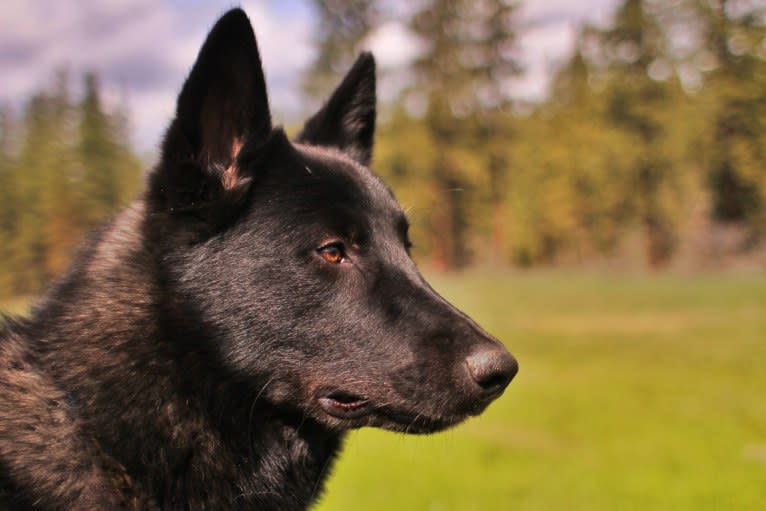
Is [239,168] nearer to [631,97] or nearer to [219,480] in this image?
[219,480]

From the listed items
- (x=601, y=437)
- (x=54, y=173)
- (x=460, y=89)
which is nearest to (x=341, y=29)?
(x=460, y=89)

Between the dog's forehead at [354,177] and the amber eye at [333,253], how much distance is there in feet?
0.83

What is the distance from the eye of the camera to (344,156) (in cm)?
321

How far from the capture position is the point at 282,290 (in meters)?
2.53

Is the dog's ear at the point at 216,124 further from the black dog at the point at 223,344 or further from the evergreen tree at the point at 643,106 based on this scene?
the evergreen tree at the point at 643,106

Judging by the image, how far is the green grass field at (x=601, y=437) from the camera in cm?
534

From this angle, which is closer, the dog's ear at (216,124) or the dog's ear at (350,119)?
the dog's ear at (216,124)

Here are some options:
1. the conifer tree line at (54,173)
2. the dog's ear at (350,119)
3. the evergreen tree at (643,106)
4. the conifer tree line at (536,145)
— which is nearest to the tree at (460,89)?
the conifer tree line at (536,145)

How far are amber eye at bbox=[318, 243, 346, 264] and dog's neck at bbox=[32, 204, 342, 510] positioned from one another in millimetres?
564

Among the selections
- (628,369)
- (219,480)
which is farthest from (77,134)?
(219,480)

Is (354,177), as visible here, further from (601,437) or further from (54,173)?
(54,173)

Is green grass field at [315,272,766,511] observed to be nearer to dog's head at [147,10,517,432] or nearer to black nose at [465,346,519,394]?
dog's head at [147,10,517,432]

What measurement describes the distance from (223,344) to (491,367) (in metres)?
0.98

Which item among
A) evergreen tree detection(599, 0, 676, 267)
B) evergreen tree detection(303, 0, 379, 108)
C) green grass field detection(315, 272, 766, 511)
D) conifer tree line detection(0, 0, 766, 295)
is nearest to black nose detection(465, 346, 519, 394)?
green grass field detection(315, 272, 766, 511)
